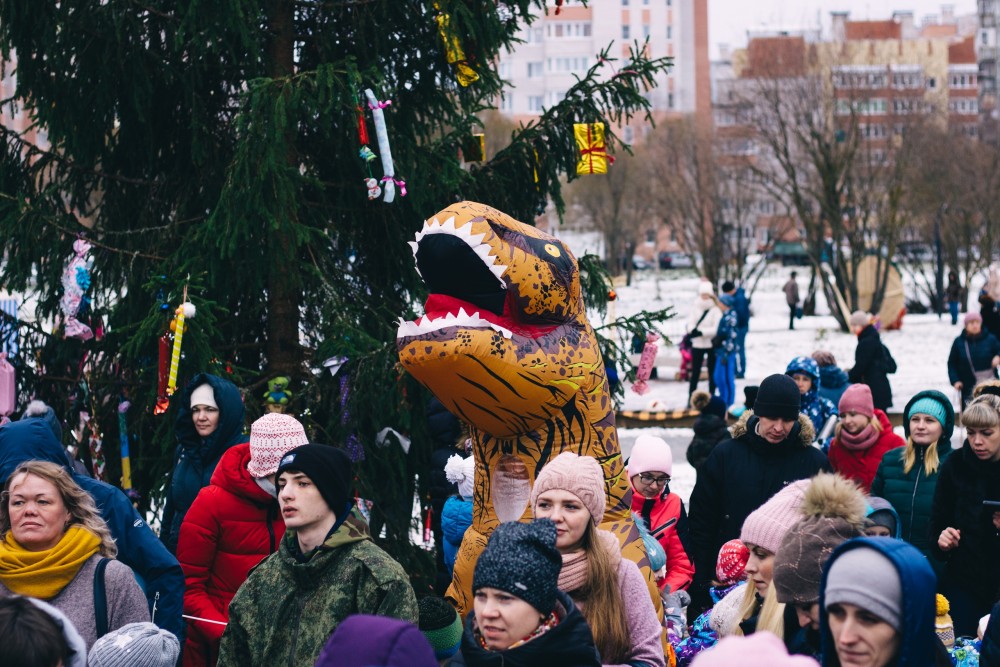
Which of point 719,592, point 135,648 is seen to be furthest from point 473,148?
point 135,648

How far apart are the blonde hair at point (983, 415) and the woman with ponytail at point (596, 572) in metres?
2.64

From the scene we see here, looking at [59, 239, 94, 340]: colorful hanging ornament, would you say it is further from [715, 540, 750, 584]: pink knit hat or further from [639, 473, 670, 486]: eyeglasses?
[715, 540, 750, 584]: pink knit hat

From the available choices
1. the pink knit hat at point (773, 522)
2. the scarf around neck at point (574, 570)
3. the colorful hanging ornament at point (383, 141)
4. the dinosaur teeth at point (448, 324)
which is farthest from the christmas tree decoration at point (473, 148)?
the scarf around neck at point (574, 570)

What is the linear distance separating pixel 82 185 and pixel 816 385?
18.1 feet

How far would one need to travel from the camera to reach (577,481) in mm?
5098

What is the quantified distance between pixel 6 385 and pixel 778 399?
16.5ft

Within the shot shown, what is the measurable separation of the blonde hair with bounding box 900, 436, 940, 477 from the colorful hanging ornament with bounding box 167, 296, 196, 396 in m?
4.27

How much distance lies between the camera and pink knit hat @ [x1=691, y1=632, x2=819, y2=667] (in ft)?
9.78

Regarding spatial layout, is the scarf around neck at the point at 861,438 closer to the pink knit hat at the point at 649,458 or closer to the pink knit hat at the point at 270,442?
the pink knit hat at the point at 649,458

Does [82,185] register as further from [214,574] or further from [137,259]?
[214,574]

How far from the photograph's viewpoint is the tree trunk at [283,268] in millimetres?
8266

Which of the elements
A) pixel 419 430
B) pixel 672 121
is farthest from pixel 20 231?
pixel 672 121

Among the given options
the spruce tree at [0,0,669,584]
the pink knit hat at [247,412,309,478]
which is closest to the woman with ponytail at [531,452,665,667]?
the pink knit hat at [247,412,309,478]

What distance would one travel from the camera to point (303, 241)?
8.20 meters
